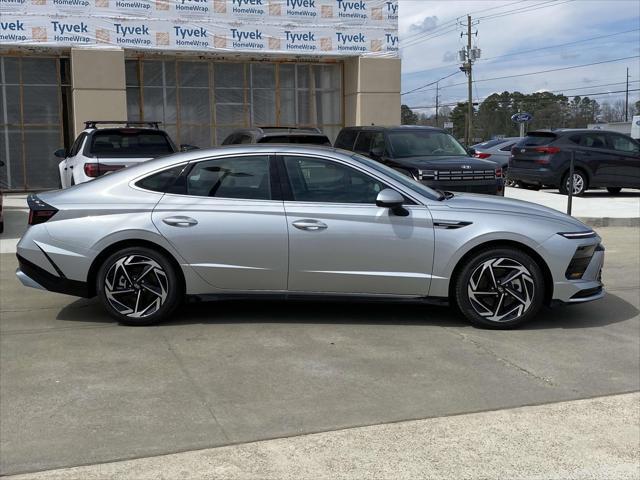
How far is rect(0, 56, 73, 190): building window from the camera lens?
1866cm

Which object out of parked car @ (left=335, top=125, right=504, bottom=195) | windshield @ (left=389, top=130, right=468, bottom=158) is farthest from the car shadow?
windshield @ (left=389, top=130, right=468, bottom=158)

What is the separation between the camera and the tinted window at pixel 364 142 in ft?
43.5

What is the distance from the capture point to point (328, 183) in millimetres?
6043

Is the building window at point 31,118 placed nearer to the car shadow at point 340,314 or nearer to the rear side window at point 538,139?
the rear side window at point 538,139

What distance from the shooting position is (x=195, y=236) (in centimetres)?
588

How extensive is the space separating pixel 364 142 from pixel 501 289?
792cm

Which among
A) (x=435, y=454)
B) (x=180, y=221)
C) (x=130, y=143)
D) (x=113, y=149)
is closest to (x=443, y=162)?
(x=130, y=143)

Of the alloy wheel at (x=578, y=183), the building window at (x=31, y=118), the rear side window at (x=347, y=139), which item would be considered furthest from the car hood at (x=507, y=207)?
the building window at (x=31, y=118)

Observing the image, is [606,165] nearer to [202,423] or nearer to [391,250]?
[391,250]

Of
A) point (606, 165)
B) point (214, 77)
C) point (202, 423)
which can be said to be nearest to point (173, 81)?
point (214, 77)

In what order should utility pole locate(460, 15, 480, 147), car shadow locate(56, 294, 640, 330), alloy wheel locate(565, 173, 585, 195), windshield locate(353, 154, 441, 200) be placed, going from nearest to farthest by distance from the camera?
windshield locate(353, 154, 441, 200) < car shadow locate(56, 294, 640, 330) < alloy wheel locate(565, 173, 585, 195) < utility pole locate(460, 15, 480, 147)

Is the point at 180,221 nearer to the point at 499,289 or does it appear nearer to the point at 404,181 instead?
the point at 404,181

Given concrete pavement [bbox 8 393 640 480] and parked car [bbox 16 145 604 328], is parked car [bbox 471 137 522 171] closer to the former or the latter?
parked car [bbox 16 145 604 328]

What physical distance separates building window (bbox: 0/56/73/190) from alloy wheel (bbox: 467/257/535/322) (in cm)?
1596
